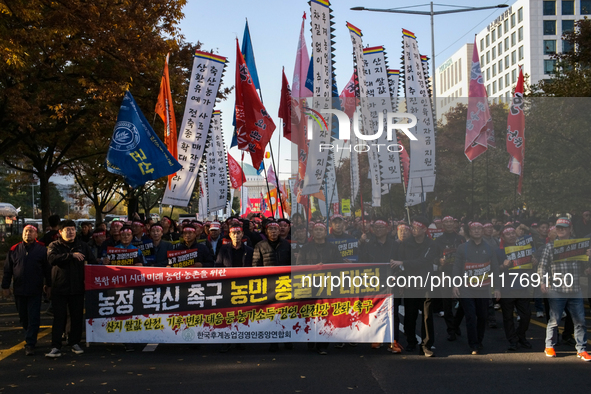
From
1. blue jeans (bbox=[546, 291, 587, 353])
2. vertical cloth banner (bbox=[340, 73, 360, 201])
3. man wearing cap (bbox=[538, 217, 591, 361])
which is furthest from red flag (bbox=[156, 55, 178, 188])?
blue jeans (bbox=[546, 291, 587, 353])

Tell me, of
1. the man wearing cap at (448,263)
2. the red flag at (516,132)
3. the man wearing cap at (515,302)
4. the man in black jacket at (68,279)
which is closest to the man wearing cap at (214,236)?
the man in black jacket at (68,279)

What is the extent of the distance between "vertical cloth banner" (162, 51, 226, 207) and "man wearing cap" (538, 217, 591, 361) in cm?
691

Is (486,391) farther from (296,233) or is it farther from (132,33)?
(132,33)

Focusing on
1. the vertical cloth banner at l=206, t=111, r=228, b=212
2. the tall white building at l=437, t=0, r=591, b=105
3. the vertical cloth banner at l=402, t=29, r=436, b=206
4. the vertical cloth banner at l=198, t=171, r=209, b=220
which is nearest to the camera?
the vertical cloth banner at l=402, t=29, r=436, b=206

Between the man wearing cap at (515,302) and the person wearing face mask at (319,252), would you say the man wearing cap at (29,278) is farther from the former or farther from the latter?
the man wearing cap at (515,302)

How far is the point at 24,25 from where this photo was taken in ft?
43.6

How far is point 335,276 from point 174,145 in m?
6.17

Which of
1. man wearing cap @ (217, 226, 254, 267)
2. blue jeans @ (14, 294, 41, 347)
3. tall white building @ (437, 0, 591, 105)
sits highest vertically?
tall white building @ (437, 0, 591, 105)

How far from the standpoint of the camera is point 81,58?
586 inches

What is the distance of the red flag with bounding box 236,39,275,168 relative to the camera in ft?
40.6

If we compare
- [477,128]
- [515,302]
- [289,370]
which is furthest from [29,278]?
[477,128]

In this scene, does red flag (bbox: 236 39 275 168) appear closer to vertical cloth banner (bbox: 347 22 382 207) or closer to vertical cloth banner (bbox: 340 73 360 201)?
vertical cloth banner (bbox: 347 22 382 207)

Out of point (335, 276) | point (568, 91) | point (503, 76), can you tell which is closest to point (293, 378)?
point (335, 276)

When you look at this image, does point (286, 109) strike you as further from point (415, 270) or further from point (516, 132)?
point (415, 270)
